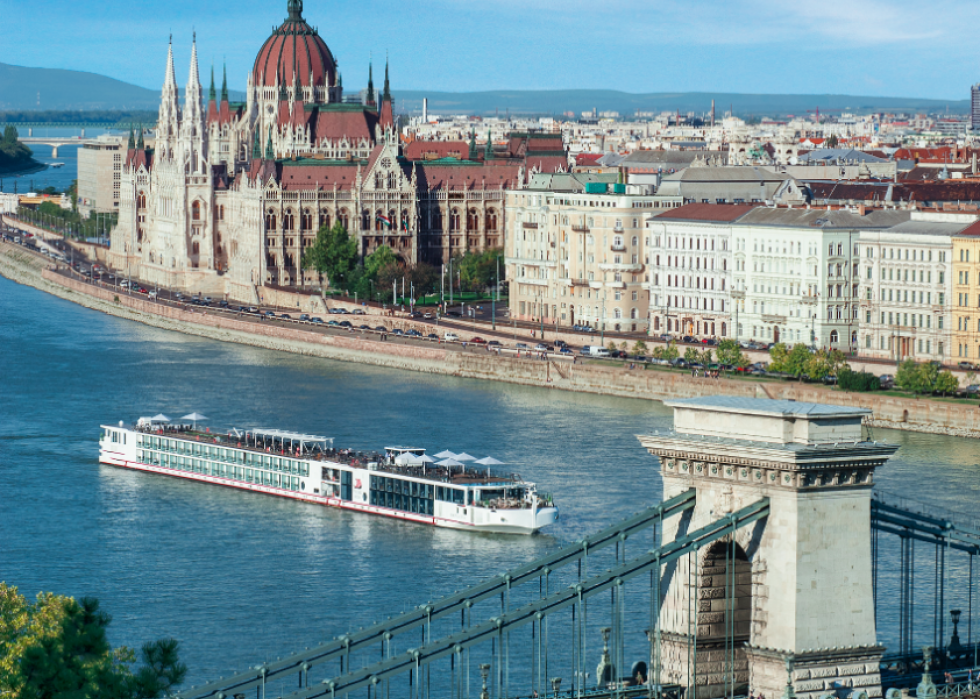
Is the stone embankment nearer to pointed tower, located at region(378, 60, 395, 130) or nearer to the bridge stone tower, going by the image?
pointed tower, located at region(378, 60, 395, 130)

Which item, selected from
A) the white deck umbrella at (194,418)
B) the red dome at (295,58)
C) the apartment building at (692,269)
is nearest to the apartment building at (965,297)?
the apartment building at (692,269)

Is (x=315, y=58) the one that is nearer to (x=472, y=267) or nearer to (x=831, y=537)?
(x=472, y=267)

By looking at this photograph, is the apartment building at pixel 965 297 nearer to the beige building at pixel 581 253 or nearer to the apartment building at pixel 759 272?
the apartment building at pixel 759 272

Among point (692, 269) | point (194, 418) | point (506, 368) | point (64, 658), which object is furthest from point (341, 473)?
point (692, 269)

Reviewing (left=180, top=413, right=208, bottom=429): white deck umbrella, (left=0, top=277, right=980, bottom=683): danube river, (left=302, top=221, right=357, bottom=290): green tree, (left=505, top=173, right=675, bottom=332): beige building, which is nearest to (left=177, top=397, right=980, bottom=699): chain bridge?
(left=0, top=277, right=980, bottom=683): danube river

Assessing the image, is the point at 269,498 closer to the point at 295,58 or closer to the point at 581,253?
the point at 581,253

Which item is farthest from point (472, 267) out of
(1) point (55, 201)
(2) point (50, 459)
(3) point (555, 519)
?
(1) point (55, 201)
